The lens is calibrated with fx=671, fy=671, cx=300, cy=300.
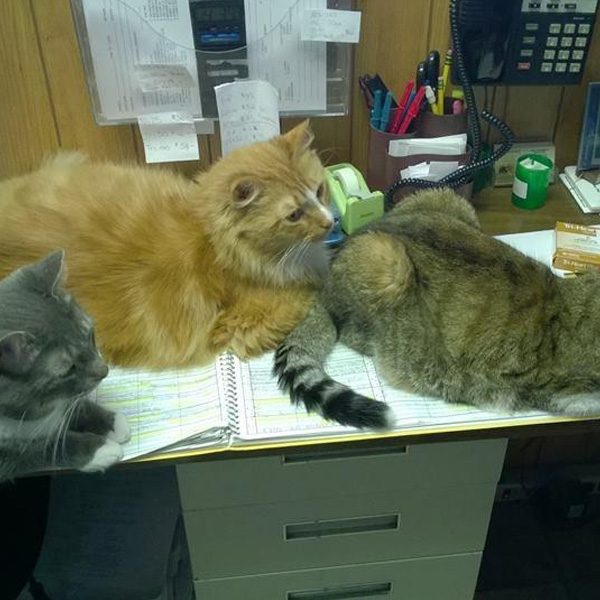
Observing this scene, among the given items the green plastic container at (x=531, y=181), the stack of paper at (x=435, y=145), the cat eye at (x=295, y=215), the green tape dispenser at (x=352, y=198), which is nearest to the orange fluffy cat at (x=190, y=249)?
the cat eye at (x=295, y=215)

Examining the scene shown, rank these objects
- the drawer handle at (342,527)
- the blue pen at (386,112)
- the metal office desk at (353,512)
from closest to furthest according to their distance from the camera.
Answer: the metal office desk at (353,512)
the drawer handle at (342,527)
the blue pen at (386,112)

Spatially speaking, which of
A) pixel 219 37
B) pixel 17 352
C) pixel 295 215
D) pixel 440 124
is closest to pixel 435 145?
pixel 440 124

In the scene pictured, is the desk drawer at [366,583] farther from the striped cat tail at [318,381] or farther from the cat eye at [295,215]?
the cat eye at [295,215]

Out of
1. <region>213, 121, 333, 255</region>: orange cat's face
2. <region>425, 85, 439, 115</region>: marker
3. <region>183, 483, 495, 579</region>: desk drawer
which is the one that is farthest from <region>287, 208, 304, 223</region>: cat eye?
<region>183, 483, 495, 579</region>: desk drawer

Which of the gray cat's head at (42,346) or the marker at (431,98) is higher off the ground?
the marker at (431,98)

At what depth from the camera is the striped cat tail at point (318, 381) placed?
1.03 m

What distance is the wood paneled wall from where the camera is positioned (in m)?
1.33

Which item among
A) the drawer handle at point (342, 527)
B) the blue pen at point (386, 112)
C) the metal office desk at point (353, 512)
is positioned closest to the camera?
the metal office desk at point (353, 512)

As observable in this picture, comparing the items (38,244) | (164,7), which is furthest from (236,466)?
(164,7)

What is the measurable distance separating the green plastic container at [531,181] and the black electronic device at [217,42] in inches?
24.7

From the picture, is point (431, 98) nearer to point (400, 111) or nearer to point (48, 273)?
point (400, 111)

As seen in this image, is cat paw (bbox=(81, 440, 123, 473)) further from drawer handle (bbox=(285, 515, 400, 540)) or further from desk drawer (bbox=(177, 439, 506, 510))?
drawer handle (bbox=(285, 515, 400, 540))

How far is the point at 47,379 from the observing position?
89 centimetres

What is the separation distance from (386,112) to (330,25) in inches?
8.1
